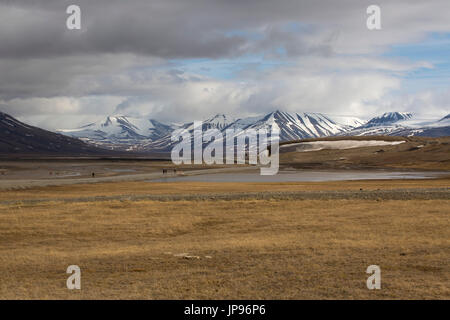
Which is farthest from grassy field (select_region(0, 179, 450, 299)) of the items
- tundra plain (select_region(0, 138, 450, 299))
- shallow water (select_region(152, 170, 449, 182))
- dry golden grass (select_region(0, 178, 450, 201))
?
shallow water (select_region(152, 170, 449, 182))

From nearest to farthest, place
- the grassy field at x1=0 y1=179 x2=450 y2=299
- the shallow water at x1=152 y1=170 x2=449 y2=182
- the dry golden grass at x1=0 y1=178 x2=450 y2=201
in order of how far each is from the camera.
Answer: the grassy field at x1=0 y1=179 x2=450 y2=299, the dry golden grass at x1=0 y1=178 x2=450 y2=201, the shallow water at x1=152 y1=170 x2=449 y2=182

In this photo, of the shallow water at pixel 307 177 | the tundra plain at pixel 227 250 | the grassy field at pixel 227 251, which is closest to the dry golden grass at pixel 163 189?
the tundra plain at pixel 227 250

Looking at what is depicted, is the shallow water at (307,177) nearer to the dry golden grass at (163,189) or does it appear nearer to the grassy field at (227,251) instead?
the dry golden grass at (163,189)

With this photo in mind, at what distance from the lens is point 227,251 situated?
26.0 m

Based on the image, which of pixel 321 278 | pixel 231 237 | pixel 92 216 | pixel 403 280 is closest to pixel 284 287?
pixel 321 278

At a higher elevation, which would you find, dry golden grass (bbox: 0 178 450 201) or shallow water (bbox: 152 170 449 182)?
shallow water (bbox: 152 170 449 182)

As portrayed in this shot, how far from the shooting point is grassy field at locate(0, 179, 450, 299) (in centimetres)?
1825

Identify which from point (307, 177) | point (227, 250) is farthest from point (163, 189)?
point (227, 250)

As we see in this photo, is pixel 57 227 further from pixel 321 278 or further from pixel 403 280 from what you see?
pixel 403 280

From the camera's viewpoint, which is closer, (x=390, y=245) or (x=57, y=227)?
(x=390, y=245)

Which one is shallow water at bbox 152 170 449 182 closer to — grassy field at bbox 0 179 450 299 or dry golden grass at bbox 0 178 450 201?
dry golden grass at bbox 0 178 450 201

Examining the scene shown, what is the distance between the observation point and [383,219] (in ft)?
122
